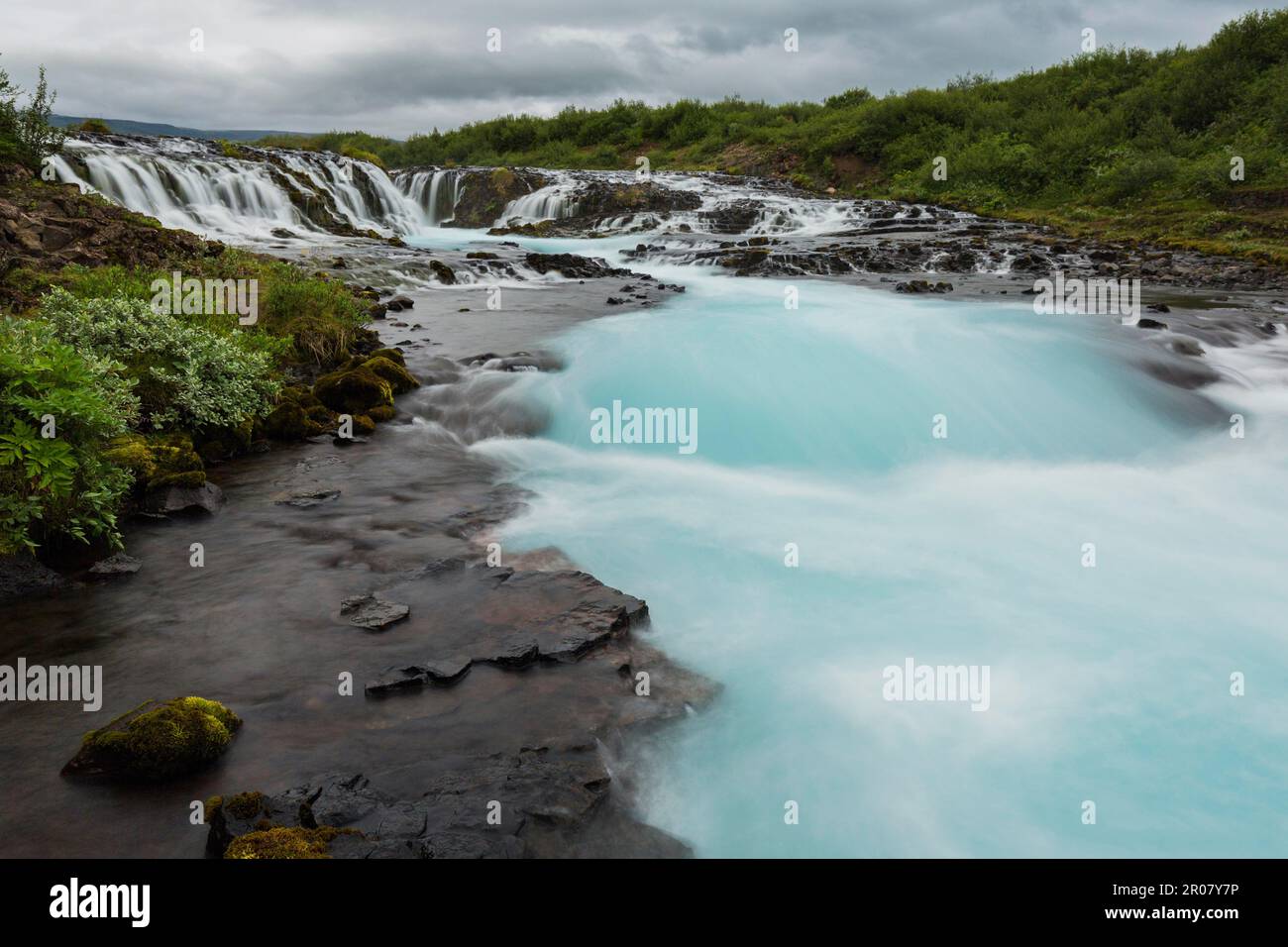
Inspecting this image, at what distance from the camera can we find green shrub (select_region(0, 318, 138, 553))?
19.7 feet

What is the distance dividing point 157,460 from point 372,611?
3875 mm

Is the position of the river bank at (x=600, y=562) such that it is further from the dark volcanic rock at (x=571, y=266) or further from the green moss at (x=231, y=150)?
the green moss at (x=231, y=150)

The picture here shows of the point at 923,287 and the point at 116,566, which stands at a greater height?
the point at 923,287

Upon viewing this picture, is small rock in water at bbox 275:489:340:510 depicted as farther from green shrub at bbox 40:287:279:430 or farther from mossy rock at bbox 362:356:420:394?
mossy rock at bbox 362:356:420:394

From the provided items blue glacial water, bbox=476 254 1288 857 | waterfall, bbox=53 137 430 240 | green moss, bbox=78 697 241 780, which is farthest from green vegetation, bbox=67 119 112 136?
green moss, bbox=78 697 241 780

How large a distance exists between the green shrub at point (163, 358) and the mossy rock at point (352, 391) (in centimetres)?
142

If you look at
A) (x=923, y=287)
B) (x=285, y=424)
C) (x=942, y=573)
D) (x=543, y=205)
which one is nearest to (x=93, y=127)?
(x=543, y=205)

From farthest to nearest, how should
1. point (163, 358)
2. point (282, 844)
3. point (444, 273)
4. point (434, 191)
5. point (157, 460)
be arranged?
point (434, 191)
point (444, 273)
point (163, 358)
point (157, 460)
point (282, 844)

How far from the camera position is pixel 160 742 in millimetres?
4508

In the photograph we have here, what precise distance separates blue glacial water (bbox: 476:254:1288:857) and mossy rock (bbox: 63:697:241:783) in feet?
8.71

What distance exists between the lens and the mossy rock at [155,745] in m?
4.45

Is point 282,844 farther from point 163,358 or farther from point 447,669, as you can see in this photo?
point 163,358
